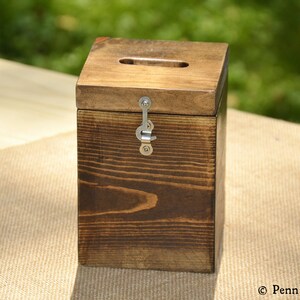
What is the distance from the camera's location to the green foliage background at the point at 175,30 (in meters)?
3.52

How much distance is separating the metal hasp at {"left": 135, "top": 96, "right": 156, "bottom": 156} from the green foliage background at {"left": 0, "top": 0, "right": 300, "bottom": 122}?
65.9 inches

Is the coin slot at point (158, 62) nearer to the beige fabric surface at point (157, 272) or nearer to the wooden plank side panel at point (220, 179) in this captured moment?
the wooden plank side panel at point (220, 179)

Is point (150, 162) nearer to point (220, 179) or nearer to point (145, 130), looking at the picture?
point (145, 130)

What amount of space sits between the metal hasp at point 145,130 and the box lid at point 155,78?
0.01m

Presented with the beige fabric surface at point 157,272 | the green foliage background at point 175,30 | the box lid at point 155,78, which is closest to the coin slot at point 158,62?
the box lid at point 155,78

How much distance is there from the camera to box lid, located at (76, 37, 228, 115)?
176 cm

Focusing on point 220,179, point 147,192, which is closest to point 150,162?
point 147,192

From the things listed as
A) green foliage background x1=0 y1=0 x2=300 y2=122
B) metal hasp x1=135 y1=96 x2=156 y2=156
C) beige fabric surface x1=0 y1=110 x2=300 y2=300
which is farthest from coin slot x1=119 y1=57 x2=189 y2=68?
green foliage background x1=0 y1=0 x2=300 y2=122

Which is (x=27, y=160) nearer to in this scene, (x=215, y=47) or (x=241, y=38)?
(x=215, y=47)

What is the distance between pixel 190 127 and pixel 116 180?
0.16 meters

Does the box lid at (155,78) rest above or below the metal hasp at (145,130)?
above

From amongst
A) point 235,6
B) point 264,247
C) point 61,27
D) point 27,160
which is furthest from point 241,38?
point 264,247

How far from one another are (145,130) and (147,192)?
4.5 inches

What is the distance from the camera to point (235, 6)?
380 centimetres
